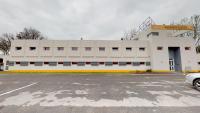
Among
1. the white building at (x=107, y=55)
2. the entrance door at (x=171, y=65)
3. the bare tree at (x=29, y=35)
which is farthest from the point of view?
the bare tree at (x=29, y=35)

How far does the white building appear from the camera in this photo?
28094mm

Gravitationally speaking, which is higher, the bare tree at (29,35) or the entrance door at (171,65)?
the bare tree at (29,35)

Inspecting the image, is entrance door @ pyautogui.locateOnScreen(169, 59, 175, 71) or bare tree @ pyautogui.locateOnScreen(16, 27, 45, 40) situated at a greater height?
bare tree @ pyautogui.locateOnScreen(16, 27, 45, 40)

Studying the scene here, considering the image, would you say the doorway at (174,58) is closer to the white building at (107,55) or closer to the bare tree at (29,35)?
the white building at (107,55)

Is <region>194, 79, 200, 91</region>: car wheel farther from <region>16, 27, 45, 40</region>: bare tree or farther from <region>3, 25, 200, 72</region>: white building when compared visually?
<region>16, 27, 45, 40</region>: bare tree

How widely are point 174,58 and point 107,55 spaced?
53.9ft

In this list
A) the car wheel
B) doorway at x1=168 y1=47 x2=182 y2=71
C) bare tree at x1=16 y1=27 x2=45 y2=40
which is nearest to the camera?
the car wheel

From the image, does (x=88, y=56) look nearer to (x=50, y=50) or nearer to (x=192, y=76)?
(x=50, y=50)

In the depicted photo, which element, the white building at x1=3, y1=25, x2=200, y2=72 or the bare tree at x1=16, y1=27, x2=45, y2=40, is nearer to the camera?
the white building at x1=3, y1=25, x2=200, y2=72

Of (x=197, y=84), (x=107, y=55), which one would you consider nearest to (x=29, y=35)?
(x=107, y=55)

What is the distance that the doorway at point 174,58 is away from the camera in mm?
28511

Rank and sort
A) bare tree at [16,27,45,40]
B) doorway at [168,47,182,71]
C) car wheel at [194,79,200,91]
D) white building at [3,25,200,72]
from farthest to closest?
1. bare tree at [16,27,45,40]
2. doorway at [168,47,182,71]
3. white building at [3,25,200,72]
4. car wheel at [194,79,200,91]

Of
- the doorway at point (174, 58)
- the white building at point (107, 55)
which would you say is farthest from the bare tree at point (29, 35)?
the doorway at point (174, 58)

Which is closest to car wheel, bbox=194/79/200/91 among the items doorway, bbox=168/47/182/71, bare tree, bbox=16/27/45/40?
doorway, bbox=168/47/182/71
